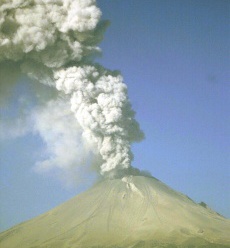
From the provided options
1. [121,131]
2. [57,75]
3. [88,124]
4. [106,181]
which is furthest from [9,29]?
[106,181]

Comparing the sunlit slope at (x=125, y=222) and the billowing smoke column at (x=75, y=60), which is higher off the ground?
the billowing smoke column at (x=75, y=60)

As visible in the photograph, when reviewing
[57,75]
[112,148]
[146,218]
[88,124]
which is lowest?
[146,218]

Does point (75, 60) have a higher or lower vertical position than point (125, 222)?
higher

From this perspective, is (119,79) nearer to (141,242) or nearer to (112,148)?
(112,148)
